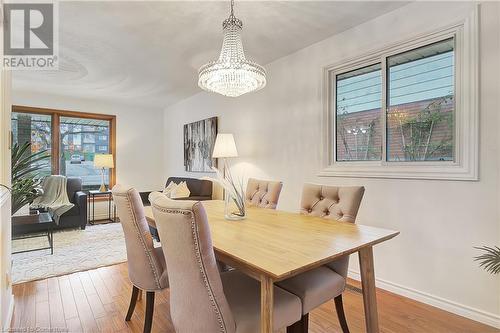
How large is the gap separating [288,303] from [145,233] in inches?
34.0

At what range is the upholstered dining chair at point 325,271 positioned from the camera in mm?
1373

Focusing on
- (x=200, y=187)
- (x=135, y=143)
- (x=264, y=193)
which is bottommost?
(x=200, y=187)

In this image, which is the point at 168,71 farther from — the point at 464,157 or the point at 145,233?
the point at 464,157

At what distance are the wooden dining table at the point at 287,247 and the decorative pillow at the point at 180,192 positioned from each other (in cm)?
254

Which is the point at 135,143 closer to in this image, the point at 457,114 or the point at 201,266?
the point at 201,266

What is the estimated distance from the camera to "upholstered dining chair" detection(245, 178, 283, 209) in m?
2.31

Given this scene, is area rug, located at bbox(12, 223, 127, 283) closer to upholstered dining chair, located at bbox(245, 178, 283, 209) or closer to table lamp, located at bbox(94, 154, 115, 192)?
table lamp, located at bbox(94, 154, 115, 192)

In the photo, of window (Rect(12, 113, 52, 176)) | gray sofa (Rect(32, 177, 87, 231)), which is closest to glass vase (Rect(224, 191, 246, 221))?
gray sofa (Rect(32, 177, 87, 231))

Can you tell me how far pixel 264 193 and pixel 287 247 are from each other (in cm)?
120

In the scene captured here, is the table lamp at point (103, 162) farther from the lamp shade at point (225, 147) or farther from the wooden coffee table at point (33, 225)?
the lamp shade at point (225, 147)

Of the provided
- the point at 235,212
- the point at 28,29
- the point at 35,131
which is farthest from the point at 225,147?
the point at 35,131

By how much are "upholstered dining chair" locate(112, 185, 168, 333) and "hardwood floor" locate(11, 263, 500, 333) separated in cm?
44

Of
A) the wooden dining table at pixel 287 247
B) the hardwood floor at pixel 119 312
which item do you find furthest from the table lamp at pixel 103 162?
the wooden dining table at pixel 287 247

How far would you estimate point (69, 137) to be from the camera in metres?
5.21
